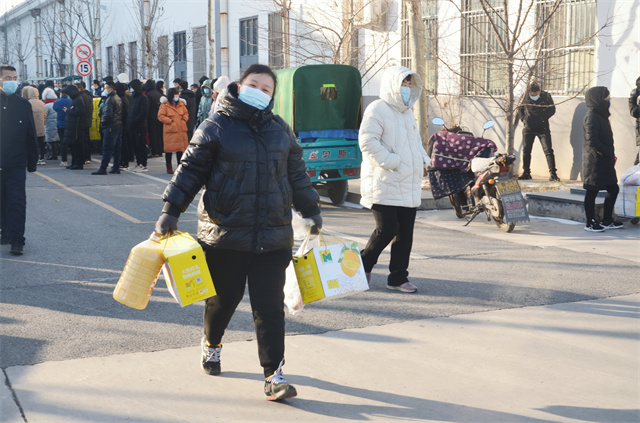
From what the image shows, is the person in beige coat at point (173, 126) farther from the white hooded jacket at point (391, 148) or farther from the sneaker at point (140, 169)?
the white hooded jacket at point (391, 148)

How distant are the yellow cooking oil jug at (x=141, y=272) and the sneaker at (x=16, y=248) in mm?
4484

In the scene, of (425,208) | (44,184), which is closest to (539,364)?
(425,208)

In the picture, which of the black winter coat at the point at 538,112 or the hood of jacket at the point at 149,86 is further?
the hood of jacket at the point at 149,86

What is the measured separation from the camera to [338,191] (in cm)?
1284

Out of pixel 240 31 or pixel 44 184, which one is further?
pixel 240 31

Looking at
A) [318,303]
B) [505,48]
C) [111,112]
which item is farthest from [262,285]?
[111,112]

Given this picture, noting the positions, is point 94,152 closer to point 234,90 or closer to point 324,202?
point 324,202

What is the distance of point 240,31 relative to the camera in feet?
95.6

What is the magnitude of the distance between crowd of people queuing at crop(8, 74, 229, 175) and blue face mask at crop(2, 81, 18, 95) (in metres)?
5.87

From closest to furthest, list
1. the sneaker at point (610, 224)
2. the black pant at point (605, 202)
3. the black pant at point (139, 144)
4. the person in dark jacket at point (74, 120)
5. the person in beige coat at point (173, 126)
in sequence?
1. the black pant at point (605, 202)
2. the sneaker at point (610, 224)
3. the person in beige coat at point (173, 126)
4. the person in dark jacket at point (74, 120)
5. the black pant at point (139, 144)

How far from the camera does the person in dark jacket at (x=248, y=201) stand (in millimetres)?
4219

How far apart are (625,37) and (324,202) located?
19.7 feet

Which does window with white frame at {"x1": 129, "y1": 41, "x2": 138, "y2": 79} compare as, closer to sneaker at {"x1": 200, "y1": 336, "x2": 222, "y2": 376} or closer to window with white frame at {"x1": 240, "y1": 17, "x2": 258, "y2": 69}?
window with white frame at {"x1": 240, "y1": 17, "x2": 258, "y2": 69}

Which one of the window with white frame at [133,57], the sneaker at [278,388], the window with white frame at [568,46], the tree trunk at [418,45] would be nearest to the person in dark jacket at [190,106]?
the tree trunk at [418,45]
